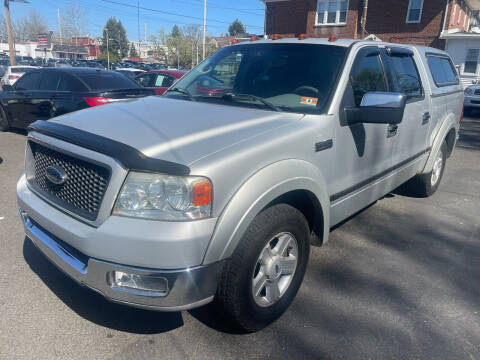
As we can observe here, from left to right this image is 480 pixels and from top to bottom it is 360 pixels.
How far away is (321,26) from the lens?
26.2 meters

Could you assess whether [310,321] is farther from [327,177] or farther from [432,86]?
[432,86]

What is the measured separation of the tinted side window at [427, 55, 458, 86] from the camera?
4814 millimetres

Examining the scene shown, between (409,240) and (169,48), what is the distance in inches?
2423

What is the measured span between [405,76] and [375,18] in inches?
939

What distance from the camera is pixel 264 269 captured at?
8.28ft

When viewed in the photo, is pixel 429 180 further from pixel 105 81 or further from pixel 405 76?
pixel 105 81

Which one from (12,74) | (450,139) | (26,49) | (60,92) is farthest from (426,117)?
(26,49)

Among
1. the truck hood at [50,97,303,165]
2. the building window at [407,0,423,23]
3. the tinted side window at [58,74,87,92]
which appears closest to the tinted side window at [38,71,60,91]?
the tinted side window at [58,74,87,92]

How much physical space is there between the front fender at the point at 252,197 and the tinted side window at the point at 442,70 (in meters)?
3.11

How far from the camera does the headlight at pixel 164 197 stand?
203 cm

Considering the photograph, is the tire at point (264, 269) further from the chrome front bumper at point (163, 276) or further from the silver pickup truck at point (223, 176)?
the chrome front bumper at point (163, 276)

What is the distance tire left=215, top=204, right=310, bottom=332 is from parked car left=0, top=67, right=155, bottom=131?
5.34 meters

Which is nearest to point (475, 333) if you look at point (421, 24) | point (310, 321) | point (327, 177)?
point (310, 321)

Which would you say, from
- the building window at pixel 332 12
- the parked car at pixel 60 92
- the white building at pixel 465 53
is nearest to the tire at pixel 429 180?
the parked car at pixel 60 92
